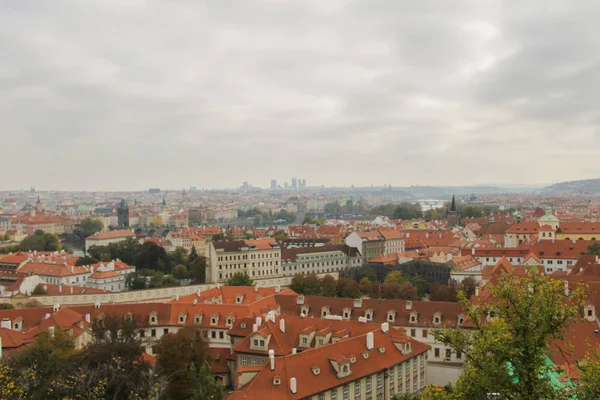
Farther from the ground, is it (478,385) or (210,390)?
(478,385)

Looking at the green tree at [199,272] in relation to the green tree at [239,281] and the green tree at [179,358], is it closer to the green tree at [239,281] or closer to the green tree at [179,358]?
the green tree at [239,281]

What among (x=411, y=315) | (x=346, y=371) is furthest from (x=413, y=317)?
(x=346, y=371)

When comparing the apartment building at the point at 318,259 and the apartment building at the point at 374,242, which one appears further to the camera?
the apartment building at the point at 374,242

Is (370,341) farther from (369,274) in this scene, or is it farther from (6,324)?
(369,274)

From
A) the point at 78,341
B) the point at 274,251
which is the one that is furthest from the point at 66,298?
the point at 274,251

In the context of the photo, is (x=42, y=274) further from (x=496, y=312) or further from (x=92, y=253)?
(x=496, y=312)

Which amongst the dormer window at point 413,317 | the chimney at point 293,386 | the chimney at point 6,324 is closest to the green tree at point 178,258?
the chimney at point 6,324

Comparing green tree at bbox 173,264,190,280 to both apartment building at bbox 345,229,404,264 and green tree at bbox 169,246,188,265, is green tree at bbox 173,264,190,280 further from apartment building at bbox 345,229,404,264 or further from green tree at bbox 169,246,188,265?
apartment building at bbox 345,229,404,264
